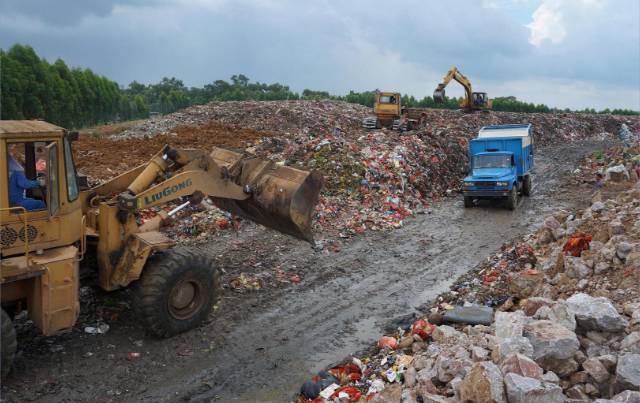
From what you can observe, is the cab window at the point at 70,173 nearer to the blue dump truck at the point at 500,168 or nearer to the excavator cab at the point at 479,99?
the blue dump truck at the point at 500,168

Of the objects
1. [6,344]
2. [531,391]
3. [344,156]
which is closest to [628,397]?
[531,391]

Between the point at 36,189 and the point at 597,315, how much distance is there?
17.8 ft

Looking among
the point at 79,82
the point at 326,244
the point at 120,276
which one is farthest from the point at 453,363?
the point at 79,82

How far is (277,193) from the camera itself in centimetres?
670

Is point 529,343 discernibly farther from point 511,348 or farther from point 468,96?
point 468,96

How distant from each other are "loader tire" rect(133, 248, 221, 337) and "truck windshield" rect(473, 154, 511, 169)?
1030 cm

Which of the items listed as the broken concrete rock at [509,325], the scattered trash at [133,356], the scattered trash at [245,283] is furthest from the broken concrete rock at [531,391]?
the scattered trash at [245,283]

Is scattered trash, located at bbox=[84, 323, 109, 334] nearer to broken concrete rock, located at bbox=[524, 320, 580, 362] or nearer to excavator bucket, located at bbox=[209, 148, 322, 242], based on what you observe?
excavator bucket, located at bbox=[209, 148, 322, 242]

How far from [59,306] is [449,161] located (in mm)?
15271

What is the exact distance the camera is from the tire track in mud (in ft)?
18.7

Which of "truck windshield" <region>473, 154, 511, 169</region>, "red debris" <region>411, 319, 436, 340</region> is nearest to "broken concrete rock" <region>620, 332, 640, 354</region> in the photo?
"red debris" <region>411, 319, 436, 340</region>

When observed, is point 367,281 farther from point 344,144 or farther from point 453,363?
point 344,144

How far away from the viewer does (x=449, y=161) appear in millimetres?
18750

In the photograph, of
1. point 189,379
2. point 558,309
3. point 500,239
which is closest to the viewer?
point 558,309
